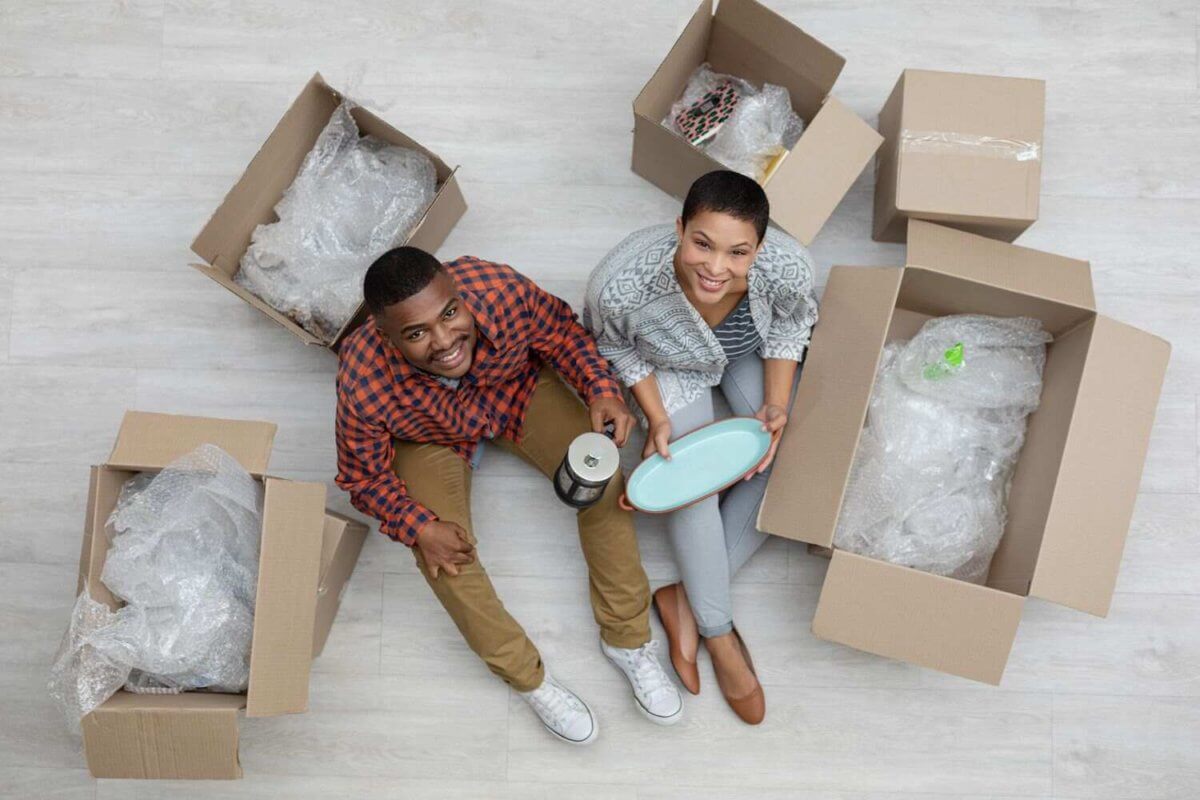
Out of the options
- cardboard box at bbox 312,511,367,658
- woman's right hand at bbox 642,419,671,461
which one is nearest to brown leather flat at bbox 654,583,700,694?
woman's right hand at bbox 642,419,671,461

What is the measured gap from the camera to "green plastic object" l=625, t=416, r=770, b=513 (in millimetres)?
1427

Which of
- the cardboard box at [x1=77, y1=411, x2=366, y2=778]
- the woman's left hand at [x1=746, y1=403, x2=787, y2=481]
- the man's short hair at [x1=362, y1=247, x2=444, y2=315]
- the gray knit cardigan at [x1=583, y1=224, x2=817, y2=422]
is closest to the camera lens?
the man's short hair at [x1=362, y1=247, x2=444, y2=315]

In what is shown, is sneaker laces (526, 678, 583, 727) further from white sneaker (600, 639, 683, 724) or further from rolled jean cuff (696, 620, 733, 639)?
rolled jean cuff (696, 620, 733, 639)

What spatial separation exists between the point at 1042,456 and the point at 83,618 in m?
1.42

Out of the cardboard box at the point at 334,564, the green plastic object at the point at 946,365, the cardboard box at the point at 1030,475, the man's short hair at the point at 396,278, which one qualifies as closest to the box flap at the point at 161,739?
the cardboard box at the point at 334,564

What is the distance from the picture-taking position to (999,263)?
1.45 meters

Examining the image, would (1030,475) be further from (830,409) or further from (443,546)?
(443,546)

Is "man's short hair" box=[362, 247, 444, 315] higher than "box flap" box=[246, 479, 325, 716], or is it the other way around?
"man's short hair" box=[362, 247, 444, 315]

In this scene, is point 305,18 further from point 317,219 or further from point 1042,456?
point 1042,456

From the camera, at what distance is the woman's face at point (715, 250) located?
1.15m

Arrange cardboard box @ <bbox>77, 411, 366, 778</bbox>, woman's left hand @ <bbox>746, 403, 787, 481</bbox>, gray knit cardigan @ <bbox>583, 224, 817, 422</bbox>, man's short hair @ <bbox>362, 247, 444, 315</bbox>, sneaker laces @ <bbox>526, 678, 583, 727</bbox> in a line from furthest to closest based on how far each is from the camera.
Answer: sneaker laces @ <bbox>526, 678, 583, 727</bbox>, woman's left hand @ <bbox>746, 403, 787, 481</bbox>, gray knit cardigan @ <bbox>583, 224, 817, 422</bbox>, cardboard box @ <bbox>77, 411, 366, 778</bbox>, man's short hair @ <bbox>362, 247, 444, 315</bbox>

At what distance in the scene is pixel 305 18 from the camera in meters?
1.70

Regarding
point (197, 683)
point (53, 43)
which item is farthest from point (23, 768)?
point (53, 43)

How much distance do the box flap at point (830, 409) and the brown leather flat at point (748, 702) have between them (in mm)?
287
